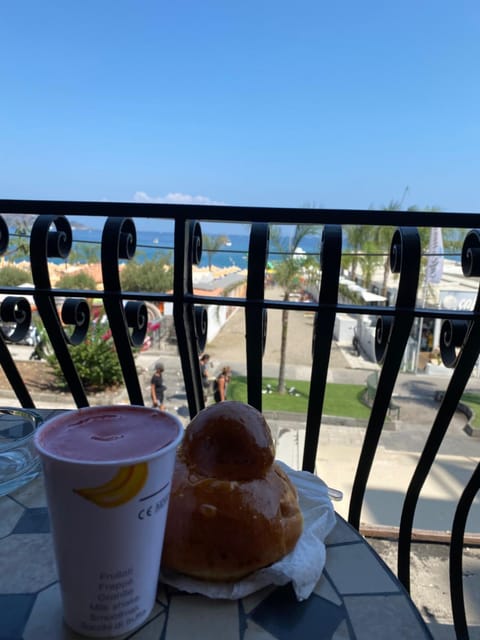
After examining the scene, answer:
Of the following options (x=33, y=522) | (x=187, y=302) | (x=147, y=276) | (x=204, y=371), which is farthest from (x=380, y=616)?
(x=147, y=276)

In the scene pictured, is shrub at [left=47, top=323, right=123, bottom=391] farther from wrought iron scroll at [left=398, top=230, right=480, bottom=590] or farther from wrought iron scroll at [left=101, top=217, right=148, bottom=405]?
wrought iron scroll at [left=398, top=230, right=480, bottom=590]

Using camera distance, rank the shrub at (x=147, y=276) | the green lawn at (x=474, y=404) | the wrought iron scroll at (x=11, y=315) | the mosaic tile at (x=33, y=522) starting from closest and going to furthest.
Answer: the mosaic tile at (x=33, y=522) → the wrought iron scroll at (x=11, y=315) → the green lawn at (x=474, y=404) → the shrub at (x=147, y=276)

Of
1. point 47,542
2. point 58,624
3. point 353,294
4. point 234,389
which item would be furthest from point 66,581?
point 353,294

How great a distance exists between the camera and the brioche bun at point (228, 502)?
0.48m

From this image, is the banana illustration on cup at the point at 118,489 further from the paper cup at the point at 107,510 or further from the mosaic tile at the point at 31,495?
the mosaic tile at the point at 31,495

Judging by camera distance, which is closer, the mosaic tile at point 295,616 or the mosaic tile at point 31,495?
the mosaic tile at point 295,616

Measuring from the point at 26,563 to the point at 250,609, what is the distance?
0.86 feet

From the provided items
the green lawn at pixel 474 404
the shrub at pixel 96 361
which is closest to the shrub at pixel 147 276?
the shrub at pixel 96 361

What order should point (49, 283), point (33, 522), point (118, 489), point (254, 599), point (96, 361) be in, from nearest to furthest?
point (118, 489) → point (254, 599) → point (33, 522) → point (49, 283) → point (96, 361)

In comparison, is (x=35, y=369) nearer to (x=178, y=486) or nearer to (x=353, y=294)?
(x=353, y=294)

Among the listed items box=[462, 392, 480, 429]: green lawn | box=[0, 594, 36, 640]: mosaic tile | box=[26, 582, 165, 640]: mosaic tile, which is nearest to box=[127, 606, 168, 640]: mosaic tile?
box=[26, 582, 165, 640]: mosaic tile

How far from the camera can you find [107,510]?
14.0 inches

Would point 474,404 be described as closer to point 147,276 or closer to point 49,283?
point 147,276

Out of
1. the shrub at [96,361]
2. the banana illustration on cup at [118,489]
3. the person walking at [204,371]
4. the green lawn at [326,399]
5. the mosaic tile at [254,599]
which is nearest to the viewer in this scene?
the banana illustration on cup at [118,489]
